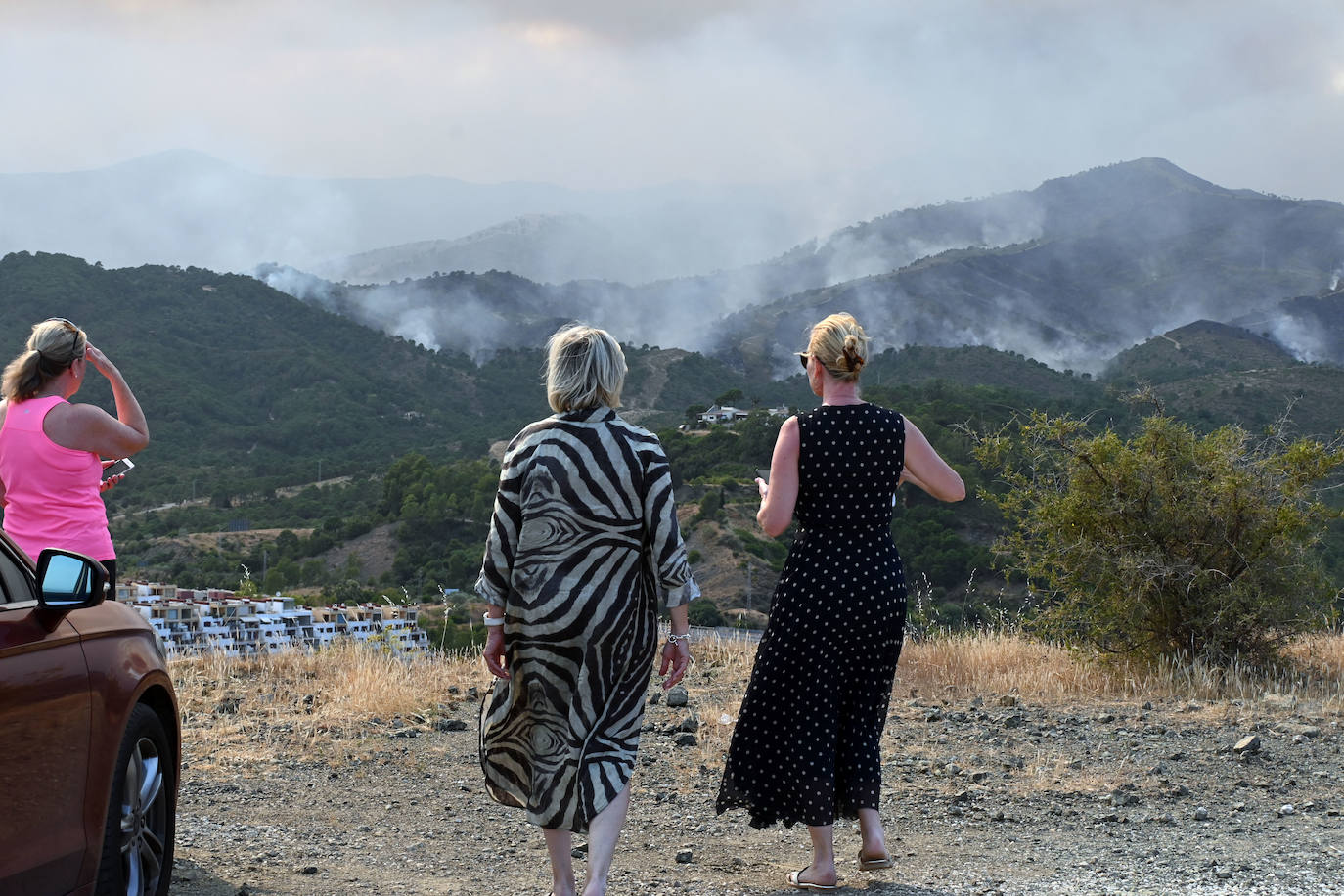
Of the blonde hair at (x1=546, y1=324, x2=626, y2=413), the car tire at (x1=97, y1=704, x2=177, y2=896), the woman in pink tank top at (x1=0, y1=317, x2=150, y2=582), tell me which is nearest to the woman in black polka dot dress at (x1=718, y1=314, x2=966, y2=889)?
the blonde hair at (x1=546, y1=324, x2=626, y2=413)

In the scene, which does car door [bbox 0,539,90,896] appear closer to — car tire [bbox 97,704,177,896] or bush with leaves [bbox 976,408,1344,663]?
car tire [bbox 97,704,177,896]

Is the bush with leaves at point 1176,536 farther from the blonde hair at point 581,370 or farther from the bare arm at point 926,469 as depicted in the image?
the blonde hair at point 581,370

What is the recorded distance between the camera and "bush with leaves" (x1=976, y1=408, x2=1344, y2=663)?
338 inches

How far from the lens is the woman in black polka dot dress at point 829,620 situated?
13.6 feet

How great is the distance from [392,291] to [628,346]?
4217cm

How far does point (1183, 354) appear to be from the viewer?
107750 millimetres

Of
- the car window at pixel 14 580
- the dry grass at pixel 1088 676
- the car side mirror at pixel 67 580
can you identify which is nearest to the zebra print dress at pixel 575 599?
the car side mirror at pixel 67 580

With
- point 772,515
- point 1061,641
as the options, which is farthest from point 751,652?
point 772,515

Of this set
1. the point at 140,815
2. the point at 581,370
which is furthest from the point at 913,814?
the point at 140,815

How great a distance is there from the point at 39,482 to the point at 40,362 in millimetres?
447

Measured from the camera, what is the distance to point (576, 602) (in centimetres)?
372

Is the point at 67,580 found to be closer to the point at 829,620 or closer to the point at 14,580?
the point at 14,580

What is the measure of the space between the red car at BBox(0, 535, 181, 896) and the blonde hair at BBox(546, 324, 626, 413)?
1.38 meters

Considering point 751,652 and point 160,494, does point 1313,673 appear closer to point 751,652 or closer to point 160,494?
point 751,652
